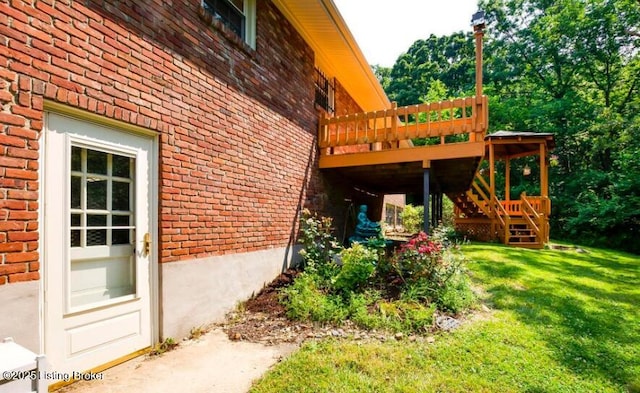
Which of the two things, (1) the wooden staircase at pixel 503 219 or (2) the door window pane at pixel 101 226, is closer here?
(2) the door window pane at pixel 101 226

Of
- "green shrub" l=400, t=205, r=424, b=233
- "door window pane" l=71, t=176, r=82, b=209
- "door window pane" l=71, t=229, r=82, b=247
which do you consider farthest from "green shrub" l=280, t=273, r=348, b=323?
"green shrub" l=400, t=205, r=424, b=233

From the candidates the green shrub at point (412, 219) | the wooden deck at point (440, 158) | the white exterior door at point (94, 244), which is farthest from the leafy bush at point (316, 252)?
the green shrub at point (412, 219)

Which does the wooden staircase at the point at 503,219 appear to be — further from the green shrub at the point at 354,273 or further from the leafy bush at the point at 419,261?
the green shrub at the point at 354,273

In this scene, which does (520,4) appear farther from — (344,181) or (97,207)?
(97,207)

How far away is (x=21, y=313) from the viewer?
7.54 feet

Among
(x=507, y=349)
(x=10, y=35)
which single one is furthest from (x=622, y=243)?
(x=10, y=35)

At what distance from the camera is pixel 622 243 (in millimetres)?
13688

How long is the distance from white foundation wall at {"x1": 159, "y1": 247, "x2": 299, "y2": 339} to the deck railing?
3.13 metres

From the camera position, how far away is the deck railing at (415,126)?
597cm

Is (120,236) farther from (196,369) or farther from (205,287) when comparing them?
(196,369)

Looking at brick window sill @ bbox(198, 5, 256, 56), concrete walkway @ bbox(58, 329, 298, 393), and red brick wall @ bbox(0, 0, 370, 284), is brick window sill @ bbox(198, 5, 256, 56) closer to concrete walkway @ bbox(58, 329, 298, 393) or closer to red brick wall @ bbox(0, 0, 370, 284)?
red brick wall @ bbox(0, 0, 370, 284)

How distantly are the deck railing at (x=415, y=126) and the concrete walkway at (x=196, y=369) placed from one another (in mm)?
4572

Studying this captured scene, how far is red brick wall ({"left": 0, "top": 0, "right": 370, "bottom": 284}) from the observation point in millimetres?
2338

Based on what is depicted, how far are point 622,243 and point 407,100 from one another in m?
20.3
